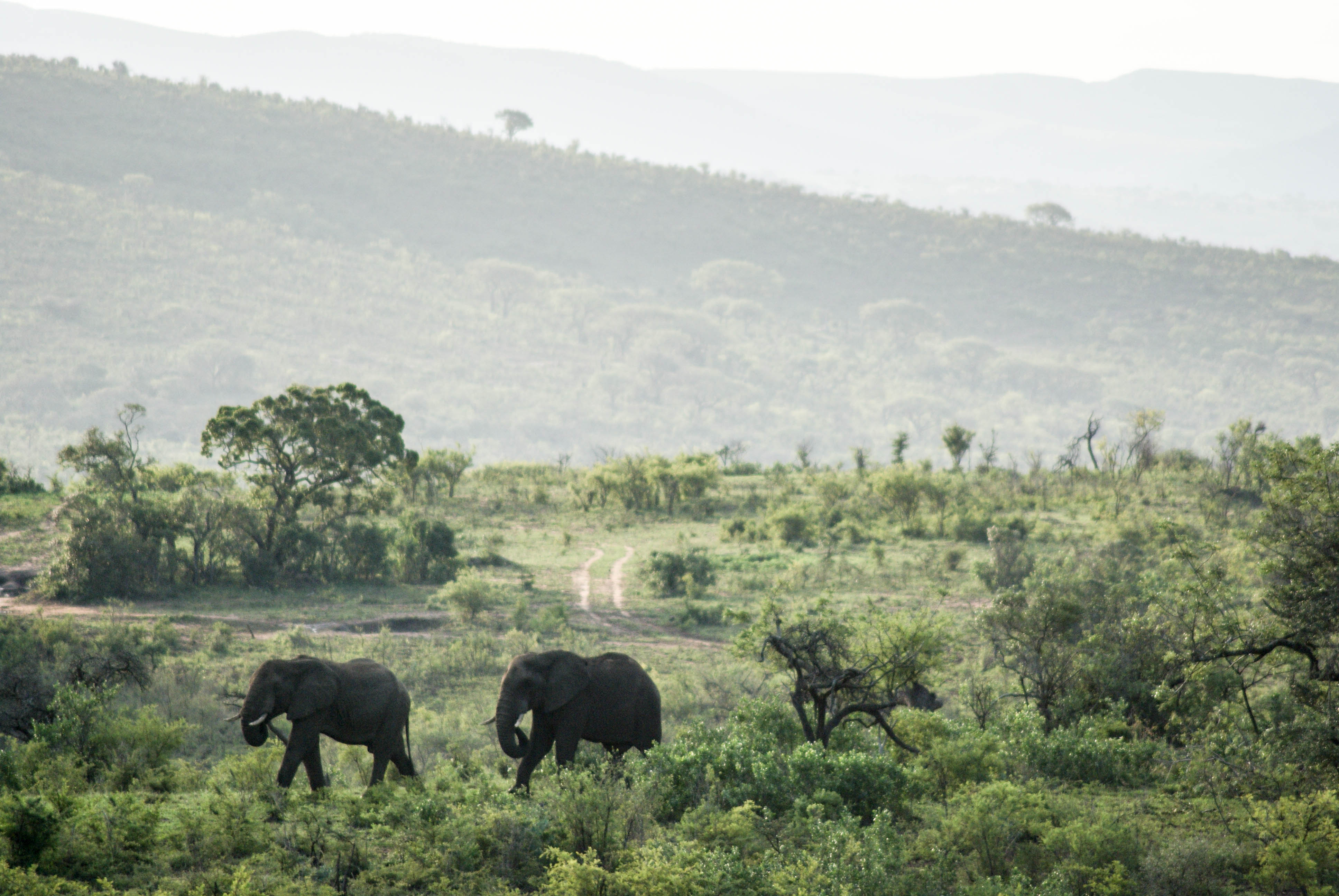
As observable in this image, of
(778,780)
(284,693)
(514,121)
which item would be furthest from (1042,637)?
(514,121)

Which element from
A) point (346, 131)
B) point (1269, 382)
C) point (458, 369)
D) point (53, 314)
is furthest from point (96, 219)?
point (1269, 382)

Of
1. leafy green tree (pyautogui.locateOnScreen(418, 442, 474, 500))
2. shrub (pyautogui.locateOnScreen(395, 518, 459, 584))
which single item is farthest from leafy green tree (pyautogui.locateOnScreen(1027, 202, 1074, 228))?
shrub (pyautogui.locateOnScreen(395, 518, 459, 584))

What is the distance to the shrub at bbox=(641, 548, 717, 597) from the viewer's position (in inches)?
922

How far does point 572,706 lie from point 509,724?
0.82m

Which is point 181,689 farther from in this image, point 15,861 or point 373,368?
point 373,368

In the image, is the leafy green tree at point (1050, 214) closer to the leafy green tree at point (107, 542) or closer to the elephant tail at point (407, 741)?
the leafy green tree at point (107, 542)

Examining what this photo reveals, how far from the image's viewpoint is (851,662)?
12.3 metres

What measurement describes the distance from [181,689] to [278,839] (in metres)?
6.88

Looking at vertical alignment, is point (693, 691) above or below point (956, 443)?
below

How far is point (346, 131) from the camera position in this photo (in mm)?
155625

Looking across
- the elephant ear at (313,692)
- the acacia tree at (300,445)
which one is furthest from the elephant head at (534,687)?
the acacia tree at (300,445)

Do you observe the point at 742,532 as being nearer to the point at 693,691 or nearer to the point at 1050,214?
the point at 693,691

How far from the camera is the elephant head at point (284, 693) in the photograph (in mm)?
10180

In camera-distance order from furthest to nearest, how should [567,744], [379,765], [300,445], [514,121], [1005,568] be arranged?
[514,121]
[300,445]
[1005,568]
[379,765]
[567,744]
